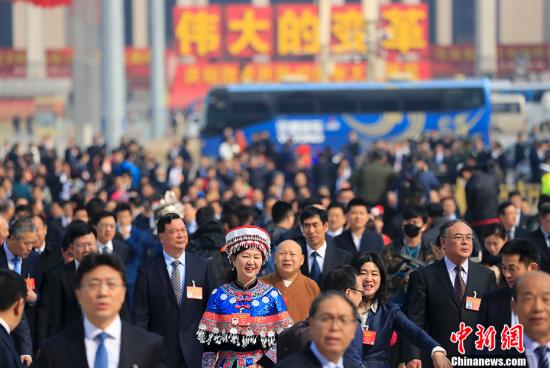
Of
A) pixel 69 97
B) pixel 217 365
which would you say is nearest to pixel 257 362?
pixel 217 365

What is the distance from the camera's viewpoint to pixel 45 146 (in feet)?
104

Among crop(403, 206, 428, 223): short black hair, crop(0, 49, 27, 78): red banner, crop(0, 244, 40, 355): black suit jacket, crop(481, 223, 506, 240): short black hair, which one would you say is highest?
crop(0, 49, 27, 78): red banner

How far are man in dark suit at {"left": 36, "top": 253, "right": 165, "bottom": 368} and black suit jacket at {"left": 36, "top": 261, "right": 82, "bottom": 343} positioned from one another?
342cm

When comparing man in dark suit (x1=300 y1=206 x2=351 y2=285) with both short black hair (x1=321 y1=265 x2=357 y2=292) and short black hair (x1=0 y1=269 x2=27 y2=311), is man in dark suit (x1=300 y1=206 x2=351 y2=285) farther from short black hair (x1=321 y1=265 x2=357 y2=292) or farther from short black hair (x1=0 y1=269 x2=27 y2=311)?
short black hair (x1=0 y1=269 x2=27 y2=311)

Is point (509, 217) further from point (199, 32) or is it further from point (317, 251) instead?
point (199, 32)

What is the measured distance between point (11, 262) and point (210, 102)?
3318cm

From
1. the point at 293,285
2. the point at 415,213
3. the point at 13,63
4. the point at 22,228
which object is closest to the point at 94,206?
the point at 415,213

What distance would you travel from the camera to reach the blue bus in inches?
1698

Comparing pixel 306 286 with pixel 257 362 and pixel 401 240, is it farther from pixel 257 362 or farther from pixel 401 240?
pixel 401 240

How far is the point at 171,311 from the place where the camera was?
9.05 m

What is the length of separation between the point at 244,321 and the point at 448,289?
1823 mm

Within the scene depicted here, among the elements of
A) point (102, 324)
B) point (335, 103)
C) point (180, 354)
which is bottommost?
point (180, 354)

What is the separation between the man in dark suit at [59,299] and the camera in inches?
364

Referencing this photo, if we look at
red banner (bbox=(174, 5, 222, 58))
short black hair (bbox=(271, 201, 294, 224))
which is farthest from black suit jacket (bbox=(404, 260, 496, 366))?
red banner (bbox=(174, 5, 222, 58))
